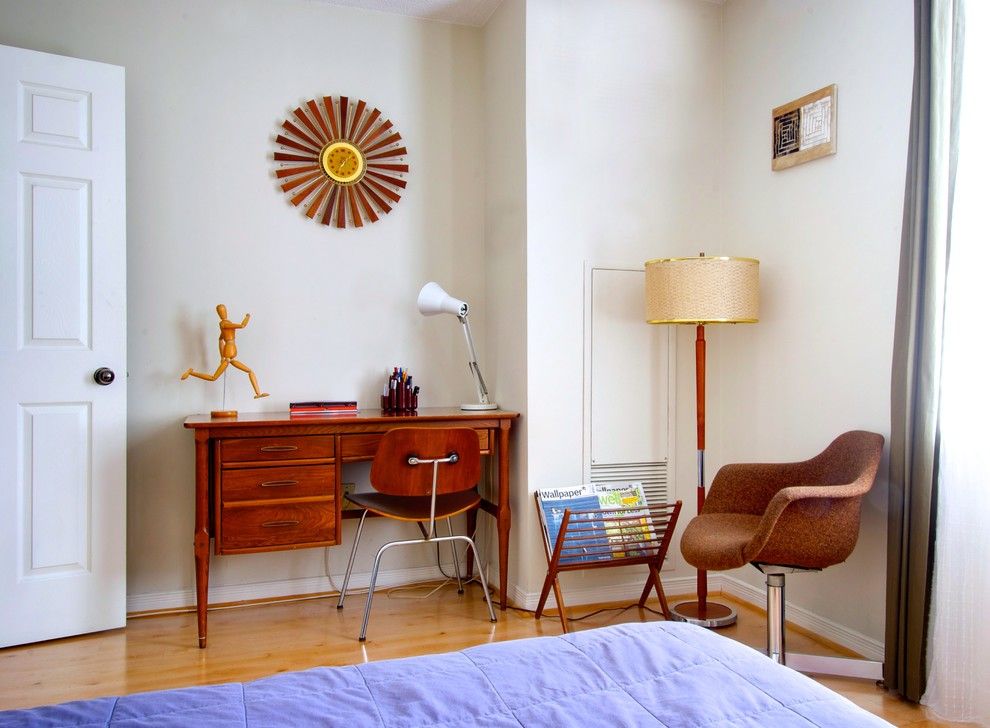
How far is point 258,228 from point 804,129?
221 centimetres

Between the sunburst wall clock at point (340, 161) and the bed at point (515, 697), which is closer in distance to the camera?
the bed at point (515, 697)

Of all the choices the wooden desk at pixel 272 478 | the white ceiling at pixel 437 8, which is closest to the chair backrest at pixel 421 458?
the wooden desk at pixel 272 478

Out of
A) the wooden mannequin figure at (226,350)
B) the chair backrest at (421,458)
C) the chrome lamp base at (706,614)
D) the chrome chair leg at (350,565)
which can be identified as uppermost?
the wooden mannequin figure at (226,350)

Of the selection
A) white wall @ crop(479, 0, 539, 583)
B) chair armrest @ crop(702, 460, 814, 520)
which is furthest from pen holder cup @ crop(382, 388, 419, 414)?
chair armrest @ crop(702, 460, 814, 520)

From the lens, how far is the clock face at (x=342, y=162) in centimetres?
336

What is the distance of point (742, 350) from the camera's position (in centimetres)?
325

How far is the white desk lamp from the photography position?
3215 mm

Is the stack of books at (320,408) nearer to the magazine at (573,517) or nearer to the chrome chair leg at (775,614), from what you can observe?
the magazine at (573,517)

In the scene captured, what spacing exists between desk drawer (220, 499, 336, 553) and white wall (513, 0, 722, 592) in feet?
2.65

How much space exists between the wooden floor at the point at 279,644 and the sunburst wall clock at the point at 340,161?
5.41 ft

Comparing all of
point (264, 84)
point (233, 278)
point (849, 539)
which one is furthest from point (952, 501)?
point (264, 84)

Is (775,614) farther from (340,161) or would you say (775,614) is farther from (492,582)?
(340,161)

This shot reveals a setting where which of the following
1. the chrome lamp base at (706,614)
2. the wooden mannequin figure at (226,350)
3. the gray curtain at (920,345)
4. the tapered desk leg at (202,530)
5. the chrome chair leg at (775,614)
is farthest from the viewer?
the wooden mannequin figure at (226,350)

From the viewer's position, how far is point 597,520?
297 centimetres
